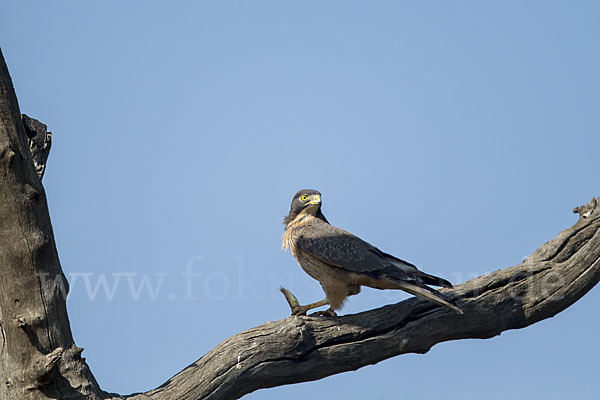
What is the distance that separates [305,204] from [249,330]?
206cm

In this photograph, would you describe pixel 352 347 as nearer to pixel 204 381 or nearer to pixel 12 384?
pixel 204 381

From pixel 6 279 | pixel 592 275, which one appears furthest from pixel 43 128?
pixel 592 275

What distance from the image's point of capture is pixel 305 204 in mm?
6992

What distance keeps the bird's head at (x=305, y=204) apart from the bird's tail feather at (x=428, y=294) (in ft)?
5.08

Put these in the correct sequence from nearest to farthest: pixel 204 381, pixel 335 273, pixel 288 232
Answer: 1. pixel 204 381
2. pixel 335 273
3. pixel 288 232

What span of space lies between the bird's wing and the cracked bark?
24 centimetres

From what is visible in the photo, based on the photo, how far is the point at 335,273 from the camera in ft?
20.2

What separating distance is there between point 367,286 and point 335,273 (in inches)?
13.9

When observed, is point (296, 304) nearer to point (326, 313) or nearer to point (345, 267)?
point (326, 313)

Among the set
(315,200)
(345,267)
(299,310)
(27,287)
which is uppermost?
(315,200)

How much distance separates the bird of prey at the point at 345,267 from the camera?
5.76 meters

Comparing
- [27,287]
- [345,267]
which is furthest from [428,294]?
[27,287]

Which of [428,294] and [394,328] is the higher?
[428,294]

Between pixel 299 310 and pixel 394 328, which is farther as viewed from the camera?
pixel 299 310
